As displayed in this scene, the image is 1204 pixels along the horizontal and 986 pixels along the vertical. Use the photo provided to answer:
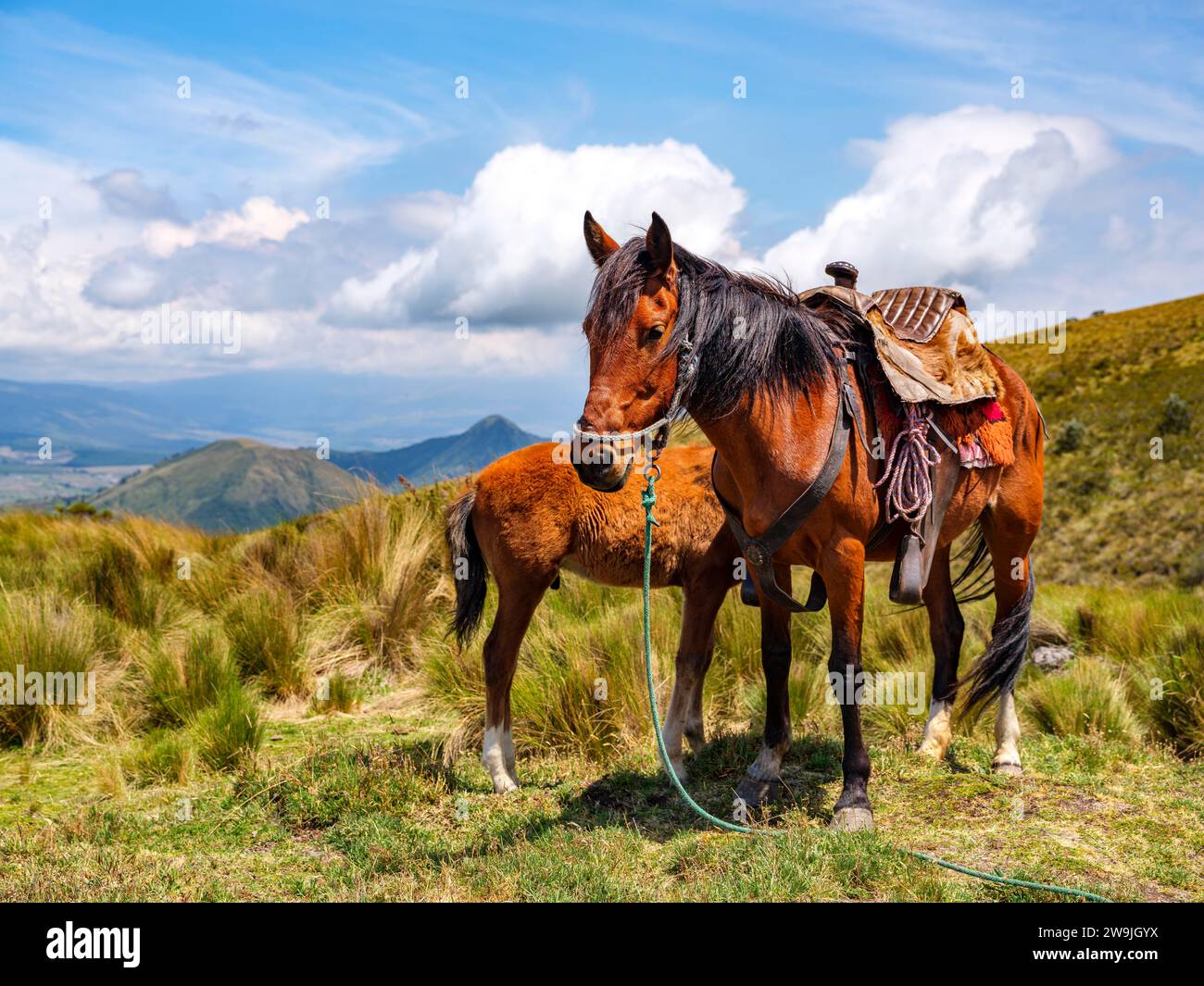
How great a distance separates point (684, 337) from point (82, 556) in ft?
30.2

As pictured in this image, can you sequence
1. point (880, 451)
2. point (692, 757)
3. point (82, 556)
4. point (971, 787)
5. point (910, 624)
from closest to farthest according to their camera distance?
point (880, 451) → point (971, 787) → point (692, 757) → point (910, 624) → point (82, 556)

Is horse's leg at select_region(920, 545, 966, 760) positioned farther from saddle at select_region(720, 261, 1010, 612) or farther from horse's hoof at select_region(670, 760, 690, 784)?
horse's hoof at select_region(670, 760, 690, 784)

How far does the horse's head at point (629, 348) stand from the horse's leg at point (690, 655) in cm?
194

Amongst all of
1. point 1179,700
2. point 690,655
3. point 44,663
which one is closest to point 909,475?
point 690,655

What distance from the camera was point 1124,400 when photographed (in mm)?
34094

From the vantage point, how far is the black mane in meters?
3.85

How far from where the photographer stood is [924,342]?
531cm

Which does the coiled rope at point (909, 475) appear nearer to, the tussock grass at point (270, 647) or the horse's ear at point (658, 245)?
the horse's ear at point (658, 245)

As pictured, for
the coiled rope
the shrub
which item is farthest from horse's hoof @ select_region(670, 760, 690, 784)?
the shrub

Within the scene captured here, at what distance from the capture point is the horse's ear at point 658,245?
3.83 metres

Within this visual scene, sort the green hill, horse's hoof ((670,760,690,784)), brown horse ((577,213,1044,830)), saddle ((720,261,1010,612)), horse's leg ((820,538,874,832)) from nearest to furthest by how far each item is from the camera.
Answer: brown horse ((577,213,1044,830)) < horse's leg ((820,538,874,832)) < saddle ((720,261,1010,612)) < horse's hoof ((670,760,690,784)) < the green hill

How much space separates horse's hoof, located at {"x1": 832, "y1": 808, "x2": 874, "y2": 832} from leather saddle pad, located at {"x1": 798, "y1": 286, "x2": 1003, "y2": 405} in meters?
2.09
